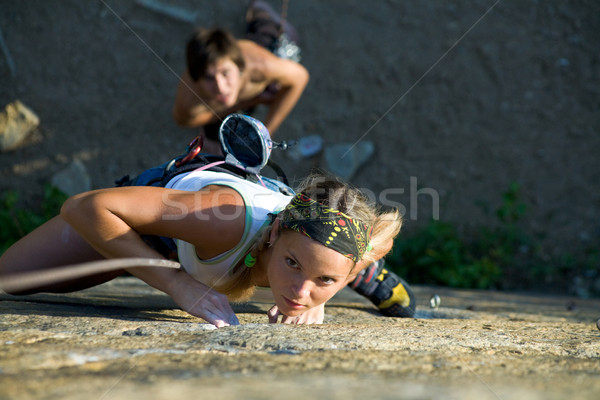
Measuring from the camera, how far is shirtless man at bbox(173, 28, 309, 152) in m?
3.71

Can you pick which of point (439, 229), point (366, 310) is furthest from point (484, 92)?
point (366, 310)

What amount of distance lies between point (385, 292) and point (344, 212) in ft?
2.55

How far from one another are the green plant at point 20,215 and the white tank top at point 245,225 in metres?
2.29

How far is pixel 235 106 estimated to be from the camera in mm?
4090

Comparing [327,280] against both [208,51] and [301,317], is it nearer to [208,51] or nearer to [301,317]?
[301,317]

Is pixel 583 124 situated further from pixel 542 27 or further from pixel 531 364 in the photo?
pixel 531 364

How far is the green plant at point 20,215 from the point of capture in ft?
13.5

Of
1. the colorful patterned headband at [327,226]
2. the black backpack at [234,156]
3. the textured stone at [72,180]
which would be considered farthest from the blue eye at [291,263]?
the textured stone at [72,180]

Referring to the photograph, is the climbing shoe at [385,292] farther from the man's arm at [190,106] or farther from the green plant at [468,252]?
the man's arm at [190,106]

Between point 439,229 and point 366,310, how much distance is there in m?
1.79

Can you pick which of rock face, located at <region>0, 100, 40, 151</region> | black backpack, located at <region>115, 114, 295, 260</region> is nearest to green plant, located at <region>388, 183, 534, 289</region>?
black backpack, located at <region>115, 114, 295, 260</region>

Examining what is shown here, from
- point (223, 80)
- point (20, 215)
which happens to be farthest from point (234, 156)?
point (20, 215)

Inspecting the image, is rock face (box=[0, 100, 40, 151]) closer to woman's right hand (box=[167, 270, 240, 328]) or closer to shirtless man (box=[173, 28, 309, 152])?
shirtless man (box=[173, 28, 309, 152])

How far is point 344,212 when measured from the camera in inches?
78.9
